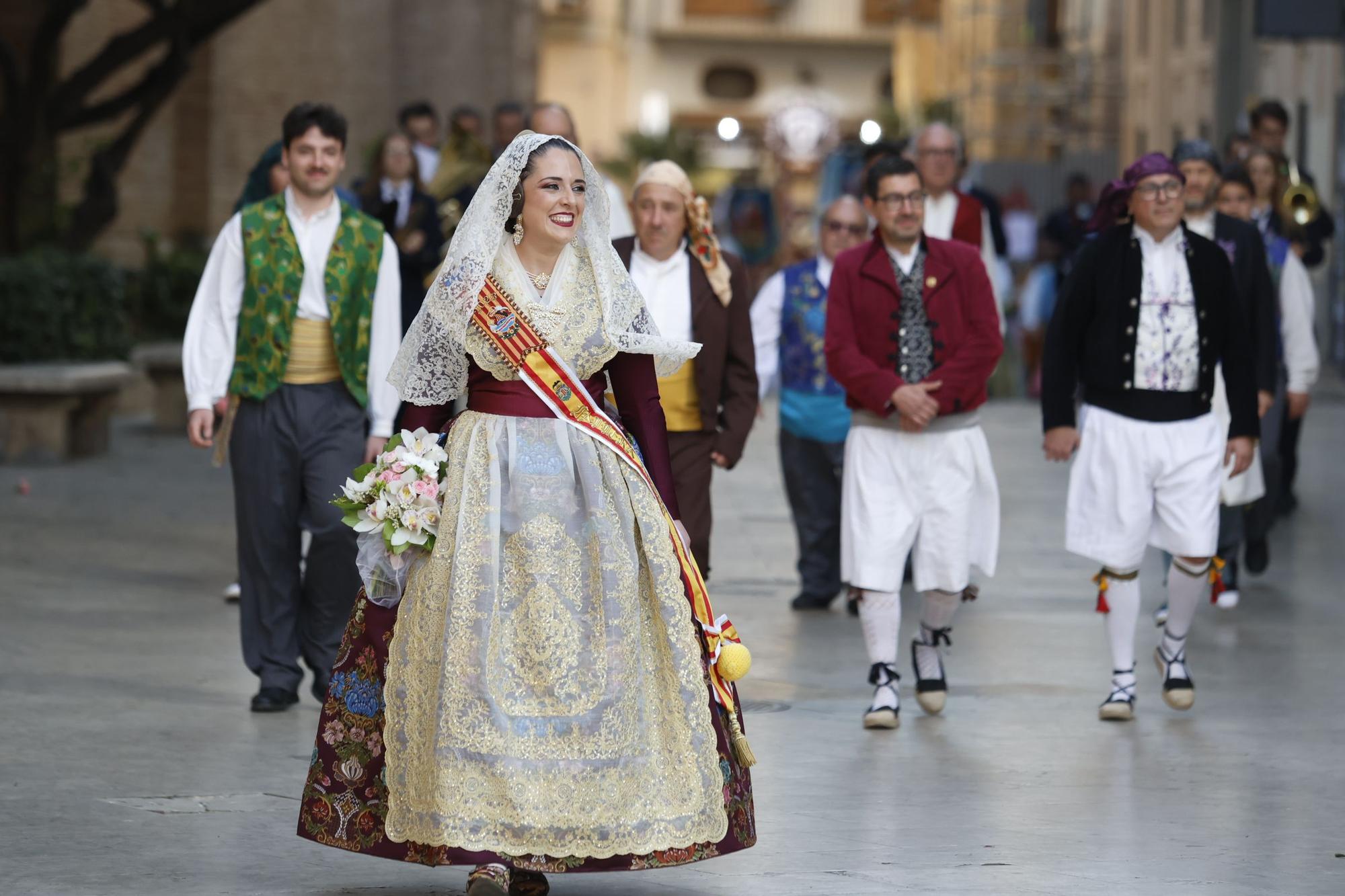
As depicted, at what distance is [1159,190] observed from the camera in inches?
328

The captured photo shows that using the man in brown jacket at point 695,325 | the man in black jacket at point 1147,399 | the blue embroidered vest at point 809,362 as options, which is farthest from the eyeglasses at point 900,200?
the blue embroidered vest at point 809,362

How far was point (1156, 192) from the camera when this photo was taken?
8.32 m

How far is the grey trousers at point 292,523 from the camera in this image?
828cm

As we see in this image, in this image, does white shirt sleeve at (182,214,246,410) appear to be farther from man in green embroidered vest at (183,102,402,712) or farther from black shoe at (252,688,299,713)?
black shoe at (252,688,299,713)

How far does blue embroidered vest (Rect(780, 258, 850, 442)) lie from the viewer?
11.1 m

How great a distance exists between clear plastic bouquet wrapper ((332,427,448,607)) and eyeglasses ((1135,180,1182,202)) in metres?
3.35

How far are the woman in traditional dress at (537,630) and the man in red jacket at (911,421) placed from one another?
2.32 metres

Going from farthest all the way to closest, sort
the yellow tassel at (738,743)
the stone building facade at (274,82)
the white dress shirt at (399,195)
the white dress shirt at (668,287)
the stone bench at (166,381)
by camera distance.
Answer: the stone building facade at (274,82), the stone bench at (166,381), the white dress shirt at (399,195), the white dress shirt at (668,287), the yellow tassel at (738,743)

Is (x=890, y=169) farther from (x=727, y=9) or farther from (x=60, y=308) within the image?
(x=727, y=9)

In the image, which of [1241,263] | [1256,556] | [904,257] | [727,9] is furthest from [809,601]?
[727,9]

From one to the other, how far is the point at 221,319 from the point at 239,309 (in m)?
0.07

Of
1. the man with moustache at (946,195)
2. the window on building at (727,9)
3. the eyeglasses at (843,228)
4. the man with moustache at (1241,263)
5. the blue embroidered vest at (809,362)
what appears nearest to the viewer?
the man with moustache at (1241,263)

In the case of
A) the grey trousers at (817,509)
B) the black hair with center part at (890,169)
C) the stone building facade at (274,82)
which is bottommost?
the grey trousers at (817,509)

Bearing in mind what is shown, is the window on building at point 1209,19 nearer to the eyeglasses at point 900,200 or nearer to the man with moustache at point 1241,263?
the man with moustache at point 1241,263
